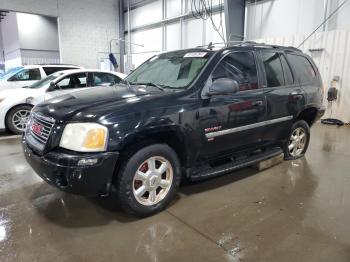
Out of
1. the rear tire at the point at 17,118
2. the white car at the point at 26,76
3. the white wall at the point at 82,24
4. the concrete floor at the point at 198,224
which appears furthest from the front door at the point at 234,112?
the white wall at the point at 82,24

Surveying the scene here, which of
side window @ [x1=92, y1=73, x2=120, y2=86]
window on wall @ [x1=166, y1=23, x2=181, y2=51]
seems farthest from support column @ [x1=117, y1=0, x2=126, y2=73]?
side window @ [x1=92, y1=73, x2=120, y2=86]

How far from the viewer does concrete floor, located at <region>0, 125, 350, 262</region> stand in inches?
86.5

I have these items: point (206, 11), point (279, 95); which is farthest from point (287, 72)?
point (206, 11)

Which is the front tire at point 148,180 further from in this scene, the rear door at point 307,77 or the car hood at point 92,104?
the rear door at point 307,77

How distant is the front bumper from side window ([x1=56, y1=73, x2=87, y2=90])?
4.37m

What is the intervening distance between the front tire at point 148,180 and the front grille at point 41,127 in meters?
0.70

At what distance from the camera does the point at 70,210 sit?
2.84 metres

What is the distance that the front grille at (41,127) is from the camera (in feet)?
8.10

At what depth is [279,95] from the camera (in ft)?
11.9

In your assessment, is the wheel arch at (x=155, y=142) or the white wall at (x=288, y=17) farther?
the white wall at (x=288, y=17)

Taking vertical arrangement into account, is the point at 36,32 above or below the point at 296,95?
above

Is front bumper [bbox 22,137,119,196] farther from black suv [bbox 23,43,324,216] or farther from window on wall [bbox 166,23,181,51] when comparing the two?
window on wall [bbox 166,23,181,51]

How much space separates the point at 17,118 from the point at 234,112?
493cm

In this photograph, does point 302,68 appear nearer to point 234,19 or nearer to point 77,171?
point 77,171
